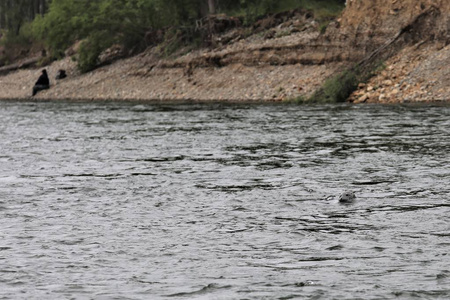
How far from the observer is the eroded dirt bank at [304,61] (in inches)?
1373

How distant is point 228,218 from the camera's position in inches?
384

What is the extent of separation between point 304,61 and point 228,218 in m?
31.6

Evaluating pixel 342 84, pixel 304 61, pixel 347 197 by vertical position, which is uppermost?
pixel 304 61

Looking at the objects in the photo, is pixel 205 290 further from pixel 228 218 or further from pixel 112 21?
pixel 112 21

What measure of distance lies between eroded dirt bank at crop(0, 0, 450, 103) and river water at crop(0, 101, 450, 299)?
15.0 meters

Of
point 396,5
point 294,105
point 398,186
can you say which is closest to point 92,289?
point 398,186

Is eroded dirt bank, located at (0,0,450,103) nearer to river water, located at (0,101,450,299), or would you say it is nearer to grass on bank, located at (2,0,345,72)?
grass on bank, located at (2,0,345,72)

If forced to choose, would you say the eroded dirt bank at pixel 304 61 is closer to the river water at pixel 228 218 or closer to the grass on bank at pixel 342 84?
the grass on bank at pixel 342 84

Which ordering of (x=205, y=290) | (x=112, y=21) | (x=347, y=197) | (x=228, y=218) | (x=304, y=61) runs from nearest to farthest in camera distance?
(x=205, y=290) < (x=228, y=218) < (x=347, y=197) < (x=304, y=61) < (x=112, y=21)

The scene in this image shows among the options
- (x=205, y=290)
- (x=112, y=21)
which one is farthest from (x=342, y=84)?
(x=205, y=290)

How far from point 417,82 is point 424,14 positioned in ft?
17.0

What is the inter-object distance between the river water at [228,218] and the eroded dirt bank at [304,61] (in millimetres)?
15039

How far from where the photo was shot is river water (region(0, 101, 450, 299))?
7.06 metres

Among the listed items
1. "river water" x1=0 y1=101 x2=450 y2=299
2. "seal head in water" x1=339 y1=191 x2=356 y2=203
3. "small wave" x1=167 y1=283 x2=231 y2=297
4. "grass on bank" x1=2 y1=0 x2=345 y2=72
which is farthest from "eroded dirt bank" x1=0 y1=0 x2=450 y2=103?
"small wave" x1=167 y1=283 x2=231 y2=297
